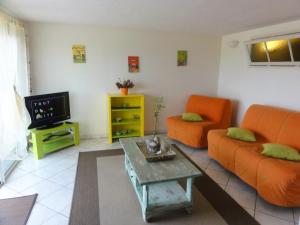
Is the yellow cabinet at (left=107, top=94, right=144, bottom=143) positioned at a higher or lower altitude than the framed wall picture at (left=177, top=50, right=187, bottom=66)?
lower

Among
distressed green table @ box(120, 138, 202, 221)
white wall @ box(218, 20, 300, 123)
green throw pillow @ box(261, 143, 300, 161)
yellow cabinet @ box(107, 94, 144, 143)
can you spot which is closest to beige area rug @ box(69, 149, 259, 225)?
distressed green table @ box(120, 138, 202, 221)

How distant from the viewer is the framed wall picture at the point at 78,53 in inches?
150

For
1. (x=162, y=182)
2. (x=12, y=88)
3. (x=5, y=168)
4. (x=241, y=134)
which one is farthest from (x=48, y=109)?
(x=241, y=134)

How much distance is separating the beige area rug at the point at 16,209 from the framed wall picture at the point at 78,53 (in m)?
2.44

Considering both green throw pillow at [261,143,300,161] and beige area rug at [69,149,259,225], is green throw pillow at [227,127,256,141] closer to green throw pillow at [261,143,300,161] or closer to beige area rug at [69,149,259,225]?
green throw pillow at [261,143,300,161]

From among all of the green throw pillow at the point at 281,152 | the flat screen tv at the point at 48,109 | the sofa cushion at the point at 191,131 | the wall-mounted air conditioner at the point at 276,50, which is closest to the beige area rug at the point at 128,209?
the green throw pillow at the point at 281,152

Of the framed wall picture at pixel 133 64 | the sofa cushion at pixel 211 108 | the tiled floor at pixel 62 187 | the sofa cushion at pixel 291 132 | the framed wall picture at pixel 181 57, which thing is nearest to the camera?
the tiled floor at pixel 62 187

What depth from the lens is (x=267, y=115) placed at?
3.03 metres

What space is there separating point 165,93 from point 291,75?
2251 millimetres

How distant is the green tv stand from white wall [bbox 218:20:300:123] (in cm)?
320

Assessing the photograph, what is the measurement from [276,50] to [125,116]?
9.46 feet

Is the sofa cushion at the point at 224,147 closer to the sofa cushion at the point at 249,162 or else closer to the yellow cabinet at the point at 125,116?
the sofa cushion at the point at 249,162

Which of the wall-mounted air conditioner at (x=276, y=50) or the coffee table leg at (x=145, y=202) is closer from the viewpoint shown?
the coffee table leg at (x=145, y=202)

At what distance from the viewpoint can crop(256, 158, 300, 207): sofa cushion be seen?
1.99 metres
